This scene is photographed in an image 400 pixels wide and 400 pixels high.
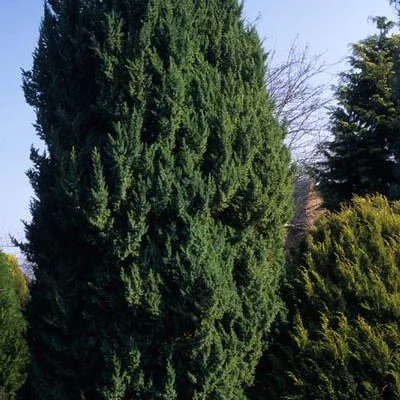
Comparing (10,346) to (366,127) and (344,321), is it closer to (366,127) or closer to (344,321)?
(344,321)

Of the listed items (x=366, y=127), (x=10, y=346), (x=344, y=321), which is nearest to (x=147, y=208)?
(x=344, y=321)

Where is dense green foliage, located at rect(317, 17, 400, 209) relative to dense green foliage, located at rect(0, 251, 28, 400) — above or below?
above

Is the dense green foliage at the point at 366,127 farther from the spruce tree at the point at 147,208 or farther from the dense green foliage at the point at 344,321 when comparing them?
the spruce tree at the point at 147,208

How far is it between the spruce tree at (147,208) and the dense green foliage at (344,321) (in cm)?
33

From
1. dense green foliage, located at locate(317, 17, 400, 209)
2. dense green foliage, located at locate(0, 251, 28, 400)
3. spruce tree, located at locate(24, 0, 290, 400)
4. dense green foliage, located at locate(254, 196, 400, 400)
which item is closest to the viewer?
spruce tree, located at locate(24, 0, 290, 400)

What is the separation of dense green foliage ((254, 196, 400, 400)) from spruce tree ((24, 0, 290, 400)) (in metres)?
0.33

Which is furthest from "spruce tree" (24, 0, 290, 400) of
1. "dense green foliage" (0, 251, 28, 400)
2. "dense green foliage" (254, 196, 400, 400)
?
"dense green foliage" (0, 251, 28, 400)

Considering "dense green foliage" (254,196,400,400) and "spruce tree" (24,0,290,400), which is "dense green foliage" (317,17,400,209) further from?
"spruce tree" (24,0,290,400)

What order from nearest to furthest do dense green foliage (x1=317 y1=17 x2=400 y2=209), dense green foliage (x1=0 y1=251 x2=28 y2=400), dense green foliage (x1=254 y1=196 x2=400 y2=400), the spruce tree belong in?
the spruce tree → dense green foliage (x1=254 y1=196 x2=400 y2=400) → dense green foliage (x1=0 y1=251 x2=28 y2=400) → dense green foliage (x1=317 y1=17 x2=400 y2=209)

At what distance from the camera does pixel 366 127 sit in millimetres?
10602

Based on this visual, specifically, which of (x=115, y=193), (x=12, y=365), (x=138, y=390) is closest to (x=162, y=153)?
(x=115, y=193)

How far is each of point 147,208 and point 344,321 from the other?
185cm

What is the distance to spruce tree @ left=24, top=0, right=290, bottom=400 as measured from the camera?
155 inches

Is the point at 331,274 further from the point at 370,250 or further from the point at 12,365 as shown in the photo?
the point at 12,365
